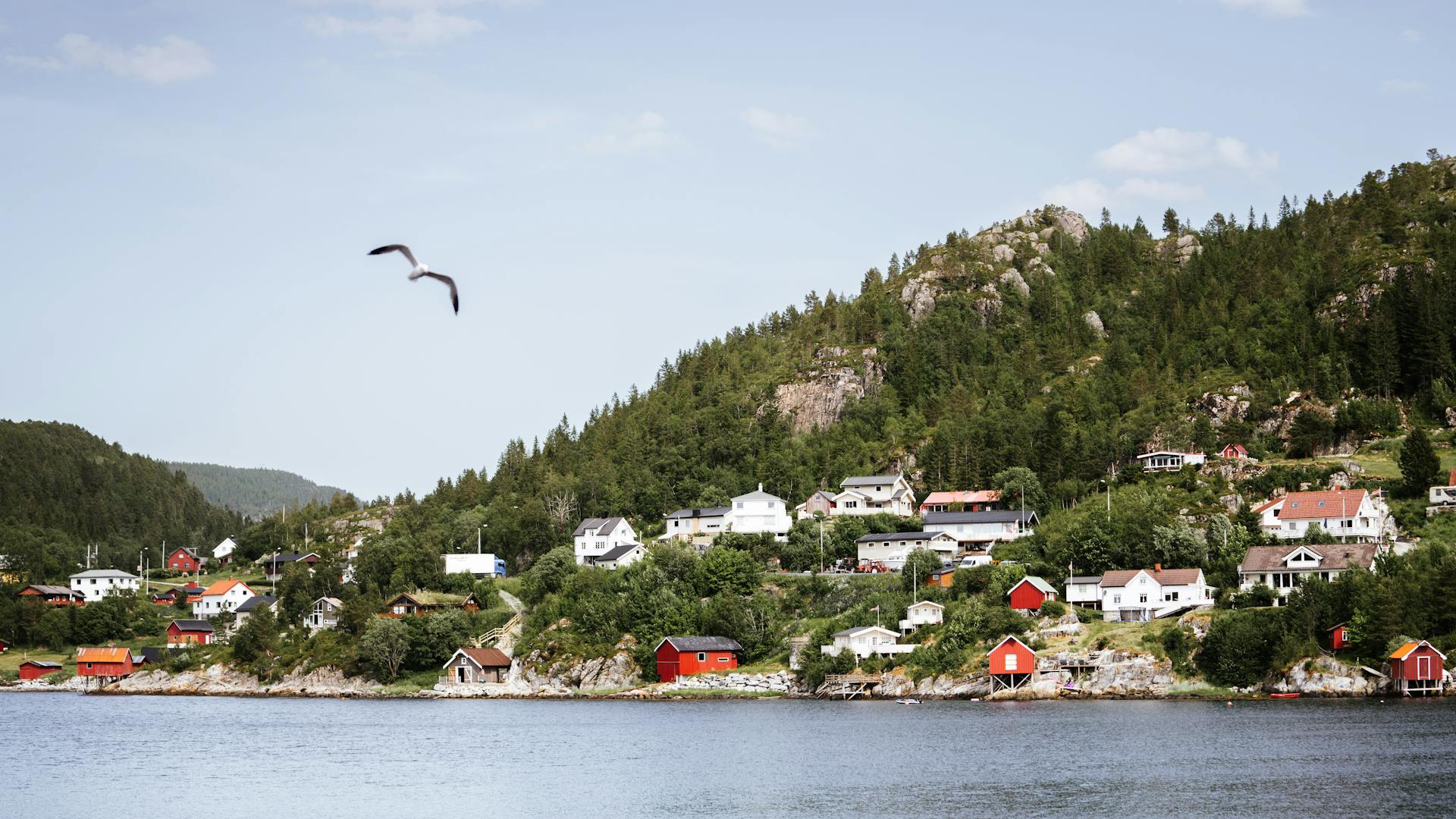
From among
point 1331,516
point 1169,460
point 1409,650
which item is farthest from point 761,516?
point 1409,650

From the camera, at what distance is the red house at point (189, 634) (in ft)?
388

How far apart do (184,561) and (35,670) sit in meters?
51.1

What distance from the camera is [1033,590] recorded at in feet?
284

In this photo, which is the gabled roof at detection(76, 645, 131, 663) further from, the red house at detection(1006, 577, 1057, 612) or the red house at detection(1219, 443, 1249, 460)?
the red house at detection(1219, 443, 1249, 460)

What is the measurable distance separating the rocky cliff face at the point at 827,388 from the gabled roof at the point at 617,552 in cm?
3352

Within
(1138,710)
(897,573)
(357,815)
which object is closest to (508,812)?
(357,815)

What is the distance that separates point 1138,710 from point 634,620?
36.1 metres

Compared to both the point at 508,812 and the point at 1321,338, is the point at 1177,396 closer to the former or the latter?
the point at 1321,338

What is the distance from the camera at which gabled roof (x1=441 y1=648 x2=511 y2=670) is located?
97.1m

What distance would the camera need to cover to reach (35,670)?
115188 mm

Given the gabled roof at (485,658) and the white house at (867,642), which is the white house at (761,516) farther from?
the white house at (867,642)

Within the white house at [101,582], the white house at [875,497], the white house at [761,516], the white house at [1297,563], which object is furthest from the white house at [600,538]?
the white house at [1297,563]

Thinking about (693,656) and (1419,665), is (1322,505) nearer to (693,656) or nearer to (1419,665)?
(1419,665)

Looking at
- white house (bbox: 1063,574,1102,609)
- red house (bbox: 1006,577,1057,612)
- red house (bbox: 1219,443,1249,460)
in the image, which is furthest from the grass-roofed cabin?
red house (bbox: 1219,443,1249,460)
